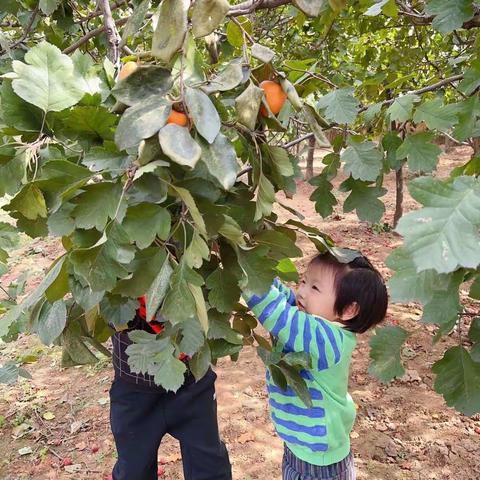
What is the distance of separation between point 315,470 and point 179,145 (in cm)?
163

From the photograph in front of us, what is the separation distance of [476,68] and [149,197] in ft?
3.01

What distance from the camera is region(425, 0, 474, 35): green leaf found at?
1.24 meters

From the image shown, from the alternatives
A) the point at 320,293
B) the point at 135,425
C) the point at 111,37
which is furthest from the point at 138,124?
the point at 135,425

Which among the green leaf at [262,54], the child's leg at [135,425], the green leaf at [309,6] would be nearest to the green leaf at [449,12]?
the green leaf at [309,6]

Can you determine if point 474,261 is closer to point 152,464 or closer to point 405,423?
point 152,464

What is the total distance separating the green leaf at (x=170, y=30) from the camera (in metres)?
0.71

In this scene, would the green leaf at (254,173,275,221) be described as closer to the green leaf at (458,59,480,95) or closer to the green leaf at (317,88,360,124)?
the green leaf at (317,88,360,124)

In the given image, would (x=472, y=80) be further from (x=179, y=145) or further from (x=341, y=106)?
(x=179, y=145)

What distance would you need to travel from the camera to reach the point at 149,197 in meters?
0.73

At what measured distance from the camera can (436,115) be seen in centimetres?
123

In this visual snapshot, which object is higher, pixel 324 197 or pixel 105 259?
pixel 105 259

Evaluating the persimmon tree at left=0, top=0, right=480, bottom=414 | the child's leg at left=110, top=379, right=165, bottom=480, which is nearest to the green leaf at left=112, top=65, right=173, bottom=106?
the persimmon tree at left=0, top=0, right=480, bottom=414

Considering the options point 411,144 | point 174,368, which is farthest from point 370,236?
point 174,368

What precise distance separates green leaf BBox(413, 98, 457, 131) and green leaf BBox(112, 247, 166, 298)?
0.75 metres
